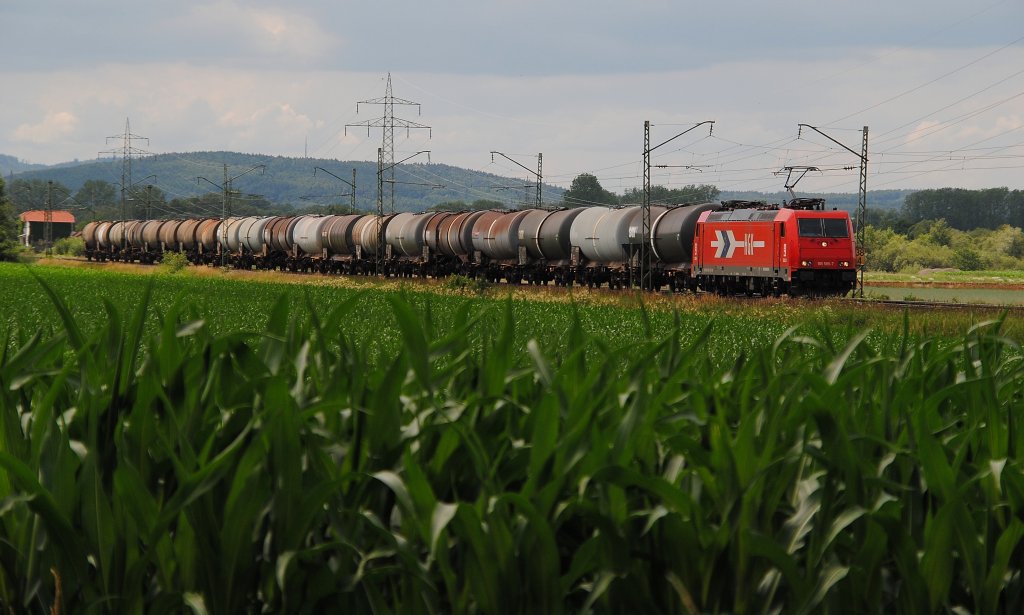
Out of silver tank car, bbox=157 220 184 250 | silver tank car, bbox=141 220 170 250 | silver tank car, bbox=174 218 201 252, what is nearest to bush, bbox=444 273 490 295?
silver tank car, bbox=174 218 201 252

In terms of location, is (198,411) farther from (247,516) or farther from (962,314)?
(962,314)

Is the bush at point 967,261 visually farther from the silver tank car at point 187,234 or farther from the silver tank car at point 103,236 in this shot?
the silver tank car at point 103,236

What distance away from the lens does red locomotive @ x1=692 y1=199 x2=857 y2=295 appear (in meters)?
39.4

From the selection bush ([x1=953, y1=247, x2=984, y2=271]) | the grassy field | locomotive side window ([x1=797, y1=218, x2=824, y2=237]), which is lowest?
the grassy field

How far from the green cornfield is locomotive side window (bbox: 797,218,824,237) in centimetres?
3696

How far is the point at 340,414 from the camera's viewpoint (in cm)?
349

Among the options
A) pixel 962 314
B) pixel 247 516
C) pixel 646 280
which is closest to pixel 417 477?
pixel 247 516

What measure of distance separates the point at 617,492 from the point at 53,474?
1.59 m

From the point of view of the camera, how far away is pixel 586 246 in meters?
50.9

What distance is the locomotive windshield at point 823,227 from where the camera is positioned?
39500 mm

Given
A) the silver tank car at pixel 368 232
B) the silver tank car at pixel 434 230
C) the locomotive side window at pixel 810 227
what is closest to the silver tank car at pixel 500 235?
the silver tank car at pixel 434 230

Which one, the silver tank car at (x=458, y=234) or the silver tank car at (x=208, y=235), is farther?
the silver tank car at (x=208, y=235)

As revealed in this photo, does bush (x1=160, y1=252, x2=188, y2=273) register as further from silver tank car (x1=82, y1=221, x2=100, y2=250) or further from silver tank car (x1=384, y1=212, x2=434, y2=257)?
silver tank car (x1=82, y1=221, x2=100, y2=250)

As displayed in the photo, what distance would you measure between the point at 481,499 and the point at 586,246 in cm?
4818
